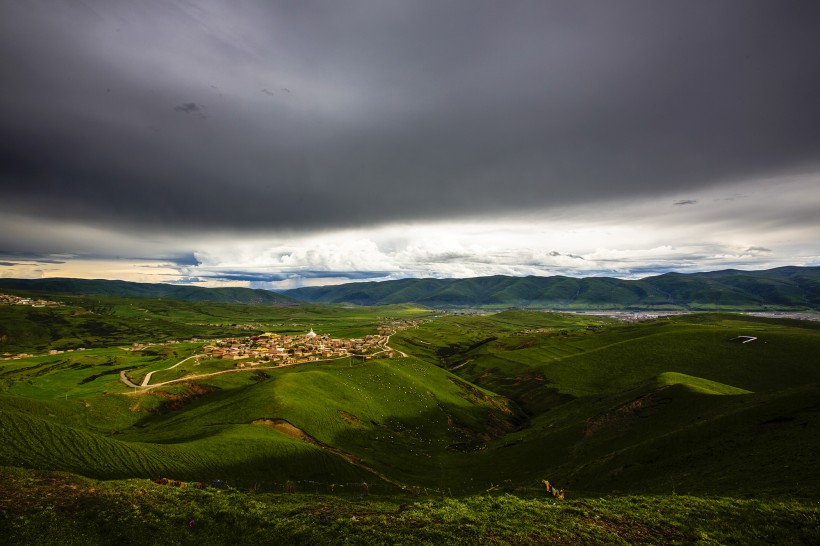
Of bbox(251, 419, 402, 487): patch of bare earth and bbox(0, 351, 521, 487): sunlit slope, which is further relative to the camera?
bbox(251, 419, 402, 487): patch of bare earth

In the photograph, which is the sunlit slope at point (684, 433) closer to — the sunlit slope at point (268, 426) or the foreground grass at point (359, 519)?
the foreground grass at point (359, 519)

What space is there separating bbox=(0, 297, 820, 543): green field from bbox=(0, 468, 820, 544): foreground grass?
31 centimetres

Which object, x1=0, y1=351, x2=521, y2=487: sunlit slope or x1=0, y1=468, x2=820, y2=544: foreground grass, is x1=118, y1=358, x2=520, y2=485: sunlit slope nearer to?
x1=0, y1=351, x2=521, y2=487: sunlit slope

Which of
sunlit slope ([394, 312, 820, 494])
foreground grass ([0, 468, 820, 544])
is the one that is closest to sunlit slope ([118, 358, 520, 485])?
sunlit slope ([394, 312, 820, 494])

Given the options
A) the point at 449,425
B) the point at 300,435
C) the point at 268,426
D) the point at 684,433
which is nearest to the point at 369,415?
the point at 449,425

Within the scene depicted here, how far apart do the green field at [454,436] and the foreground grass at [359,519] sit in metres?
0.31

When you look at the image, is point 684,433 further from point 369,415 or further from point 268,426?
point 268,426

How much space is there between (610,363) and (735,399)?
365 feet

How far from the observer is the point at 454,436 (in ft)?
336

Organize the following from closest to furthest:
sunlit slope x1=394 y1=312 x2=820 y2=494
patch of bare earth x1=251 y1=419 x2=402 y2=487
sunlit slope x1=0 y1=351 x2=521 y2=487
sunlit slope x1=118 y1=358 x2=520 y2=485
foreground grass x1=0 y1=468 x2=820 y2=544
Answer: foreground grass x1=0 y1=468 x2=820 y2=544 → sunlit slope x1=394 y1=312 x2=820 y2=494 → sunlit slope x1=0 y1=351 x2=521 y2=487 → patch of bare earth x1=251 y1=419 x2=402 y2=487 → sunlit slope x1=118 y1=358 x2=520 y2=485

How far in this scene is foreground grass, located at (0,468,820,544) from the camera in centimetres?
2286

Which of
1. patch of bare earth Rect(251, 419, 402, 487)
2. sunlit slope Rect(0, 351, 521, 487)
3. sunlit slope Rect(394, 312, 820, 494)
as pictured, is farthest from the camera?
patch of bare earth Rect(251, 419, 402, 487)

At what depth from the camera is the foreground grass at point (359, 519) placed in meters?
22.9

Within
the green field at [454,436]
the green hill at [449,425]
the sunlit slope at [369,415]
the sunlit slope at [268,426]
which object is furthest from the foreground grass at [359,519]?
the sunlit slope at [369,415]
